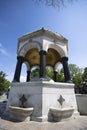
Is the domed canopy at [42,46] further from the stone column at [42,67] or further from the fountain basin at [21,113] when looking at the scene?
the fountain basin at [21,113]

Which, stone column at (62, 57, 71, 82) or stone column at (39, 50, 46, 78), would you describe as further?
stone column at (62, 57, 71, 82)

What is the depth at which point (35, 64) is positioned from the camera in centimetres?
1229

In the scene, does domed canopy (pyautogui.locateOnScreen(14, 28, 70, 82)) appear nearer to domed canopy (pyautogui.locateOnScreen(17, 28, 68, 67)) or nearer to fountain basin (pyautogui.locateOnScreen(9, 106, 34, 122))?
domed canopy (pyautogui.locateOnScreen(17, 28, 68, 67))

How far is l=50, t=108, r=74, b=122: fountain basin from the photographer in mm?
6625

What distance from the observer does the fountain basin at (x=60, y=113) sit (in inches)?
261

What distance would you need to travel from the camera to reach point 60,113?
21.6ft

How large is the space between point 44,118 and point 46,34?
5625 millimetres

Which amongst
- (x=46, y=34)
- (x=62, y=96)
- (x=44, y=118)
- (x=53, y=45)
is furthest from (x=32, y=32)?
(x=44, y=118)

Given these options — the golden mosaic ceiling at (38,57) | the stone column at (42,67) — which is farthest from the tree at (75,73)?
the stone column at (42,67)

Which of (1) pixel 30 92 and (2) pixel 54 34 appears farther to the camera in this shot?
(2) pixel 54 34

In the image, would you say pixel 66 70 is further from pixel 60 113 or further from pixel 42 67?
pixel 60 113

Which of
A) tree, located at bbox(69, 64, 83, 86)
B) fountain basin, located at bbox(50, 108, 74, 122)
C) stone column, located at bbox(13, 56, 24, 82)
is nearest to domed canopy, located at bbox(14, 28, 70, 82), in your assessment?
stone column, located at bbox(13, 56, 24, 82)

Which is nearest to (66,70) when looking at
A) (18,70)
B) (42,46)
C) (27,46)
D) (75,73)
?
(42,46)

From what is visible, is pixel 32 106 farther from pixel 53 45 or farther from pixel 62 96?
pixel 53 45
